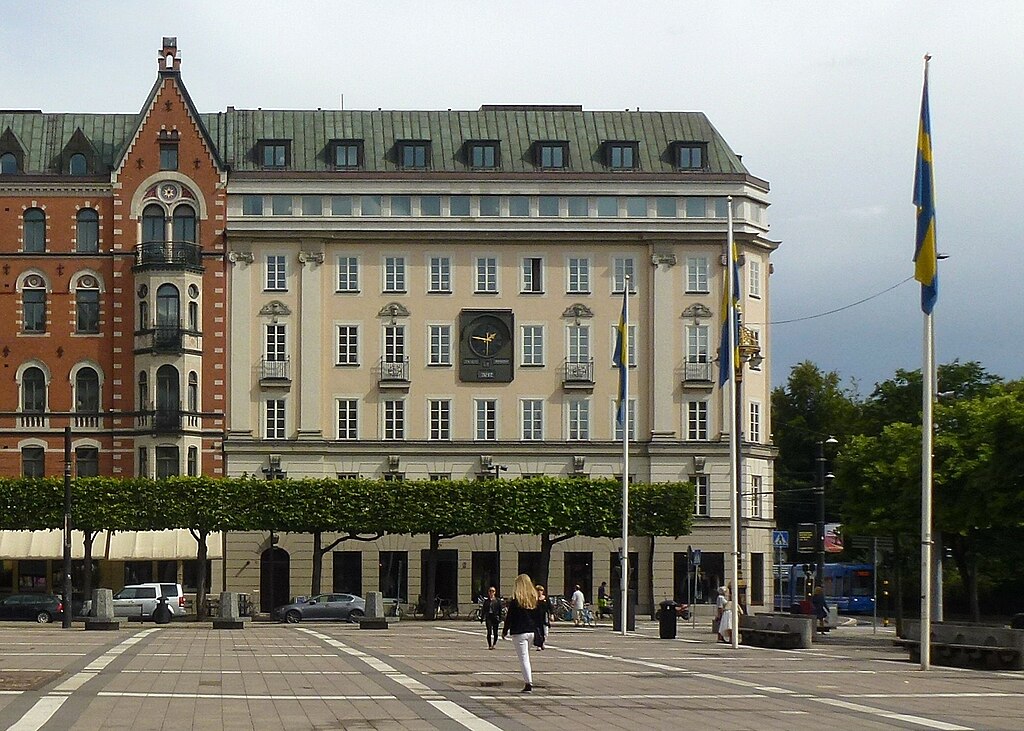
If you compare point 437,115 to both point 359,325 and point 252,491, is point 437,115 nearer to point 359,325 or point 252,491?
point 359,325

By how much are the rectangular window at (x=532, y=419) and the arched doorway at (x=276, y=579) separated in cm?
1249

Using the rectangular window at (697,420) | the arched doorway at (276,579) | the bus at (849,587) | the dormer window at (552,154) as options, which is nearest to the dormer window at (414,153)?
the dormer window at (552,154)

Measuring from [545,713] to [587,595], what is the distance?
62.2 meters

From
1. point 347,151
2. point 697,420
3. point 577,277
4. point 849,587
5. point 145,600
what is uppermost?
point 347,151

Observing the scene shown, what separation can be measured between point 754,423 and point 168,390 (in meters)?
27.6

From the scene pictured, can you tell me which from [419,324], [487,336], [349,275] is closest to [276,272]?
[349,275]

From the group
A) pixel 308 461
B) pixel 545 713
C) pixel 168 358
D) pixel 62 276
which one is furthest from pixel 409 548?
pixel 545 713

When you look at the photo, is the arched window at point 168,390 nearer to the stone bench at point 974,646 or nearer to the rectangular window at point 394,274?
the rectangular window at point 394,274

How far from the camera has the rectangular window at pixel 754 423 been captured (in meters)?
86.0

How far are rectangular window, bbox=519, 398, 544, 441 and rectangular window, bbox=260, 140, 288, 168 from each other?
16.2 metres

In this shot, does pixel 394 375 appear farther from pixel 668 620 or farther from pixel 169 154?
pixel 668 620

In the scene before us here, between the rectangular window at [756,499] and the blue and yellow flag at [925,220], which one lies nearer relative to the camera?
the blue and yellow flag at [925,220]

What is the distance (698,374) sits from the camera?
84688 mm

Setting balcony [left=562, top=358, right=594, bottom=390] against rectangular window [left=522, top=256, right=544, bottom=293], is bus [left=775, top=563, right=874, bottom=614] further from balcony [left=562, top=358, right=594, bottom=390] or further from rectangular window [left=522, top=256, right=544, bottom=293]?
rectangular window [left=522, top=256, right=544, bottom=293]
